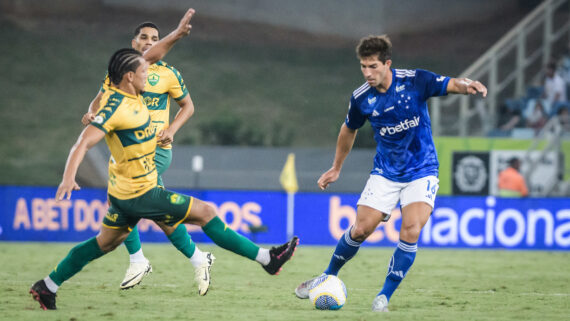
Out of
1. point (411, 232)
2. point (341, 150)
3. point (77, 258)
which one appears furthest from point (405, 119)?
point (77, 258)

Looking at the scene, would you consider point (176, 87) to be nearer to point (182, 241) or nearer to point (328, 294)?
point (182, 241)

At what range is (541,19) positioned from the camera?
2150 cm

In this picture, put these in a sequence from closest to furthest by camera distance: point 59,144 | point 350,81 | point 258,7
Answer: point 59,144 → point 350,81 → point 258,7

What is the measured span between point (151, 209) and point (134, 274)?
158cm

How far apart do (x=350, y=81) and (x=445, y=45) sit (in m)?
6.15

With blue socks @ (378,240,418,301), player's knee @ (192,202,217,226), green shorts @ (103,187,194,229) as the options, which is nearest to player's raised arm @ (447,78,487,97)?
blue socks @ (378,240,418,301)

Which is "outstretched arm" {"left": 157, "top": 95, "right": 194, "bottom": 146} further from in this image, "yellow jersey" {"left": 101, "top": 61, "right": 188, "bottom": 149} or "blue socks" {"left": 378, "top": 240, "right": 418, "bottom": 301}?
"blue socks" {"left": 378, "top": 240, "right": 418, "bottom": 301}

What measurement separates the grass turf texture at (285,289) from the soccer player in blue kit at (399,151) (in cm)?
56

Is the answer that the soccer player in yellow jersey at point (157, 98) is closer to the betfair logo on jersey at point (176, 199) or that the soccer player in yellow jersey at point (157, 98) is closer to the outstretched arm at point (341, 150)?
the betfair logo on jersey at point (176, 199)

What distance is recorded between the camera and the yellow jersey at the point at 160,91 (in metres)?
7.89

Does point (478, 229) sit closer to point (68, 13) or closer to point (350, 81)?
point (350, 81)

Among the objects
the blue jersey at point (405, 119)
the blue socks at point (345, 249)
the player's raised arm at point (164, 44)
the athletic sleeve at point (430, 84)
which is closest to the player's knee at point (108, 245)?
the player's raised arm at point (164, 44)

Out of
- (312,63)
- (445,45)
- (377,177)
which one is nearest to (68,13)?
(312,63)

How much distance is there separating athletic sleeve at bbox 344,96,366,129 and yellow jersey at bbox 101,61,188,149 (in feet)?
5.44
